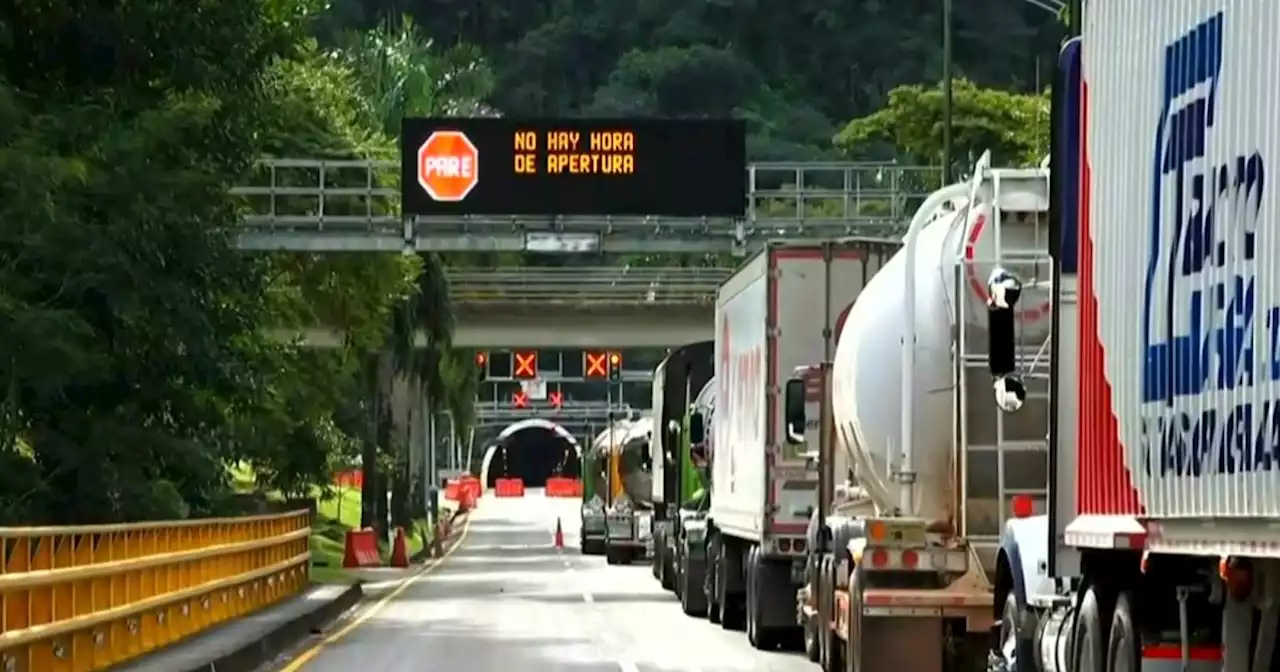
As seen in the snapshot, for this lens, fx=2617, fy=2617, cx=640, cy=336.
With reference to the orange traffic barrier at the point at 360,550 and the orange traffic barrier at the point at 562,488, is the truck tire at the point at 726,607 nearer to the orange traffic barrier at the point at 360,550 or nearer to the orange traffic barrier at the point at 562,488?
the orange traffic barrier at the point at 360,550

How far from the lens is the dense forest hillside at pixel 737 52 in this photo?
336 ft

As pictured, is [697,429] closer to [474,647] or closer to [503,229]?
[474,647]

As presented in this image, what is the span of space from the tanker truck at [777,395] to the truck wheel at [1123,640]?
12.9 meters

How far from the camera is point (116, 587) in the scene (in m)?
19.7

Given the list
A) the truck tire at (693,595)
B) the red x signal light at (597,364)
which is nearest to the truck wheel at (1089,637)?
the truck tire at (693,595)

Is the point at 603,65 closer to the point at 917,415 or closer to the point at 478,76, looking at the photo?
the point at 478,76

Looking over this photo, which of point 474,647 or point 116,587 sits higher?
point 116,587

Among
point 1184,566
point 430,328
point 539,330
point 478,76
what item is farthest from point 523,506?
point 1184,566

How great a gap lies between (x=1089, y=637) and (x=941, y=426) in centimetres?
586

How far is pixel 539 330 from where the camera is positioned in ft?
223

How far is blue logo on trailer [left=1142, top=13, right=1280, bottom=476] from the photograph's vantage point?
361 inches

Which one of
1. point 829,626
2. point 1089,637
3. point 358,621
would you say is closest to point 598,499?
point 358,621

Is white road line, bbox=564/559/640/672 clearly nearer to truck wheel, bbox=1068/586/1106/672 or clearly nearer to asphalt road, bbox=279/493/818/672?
asphalt road, bbox=279/493/818/672

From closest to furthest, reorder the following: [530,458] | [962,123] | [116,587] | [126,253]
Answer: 1. [116,587]
2. [126,253]
3. [962,123]
4. [530,458]
